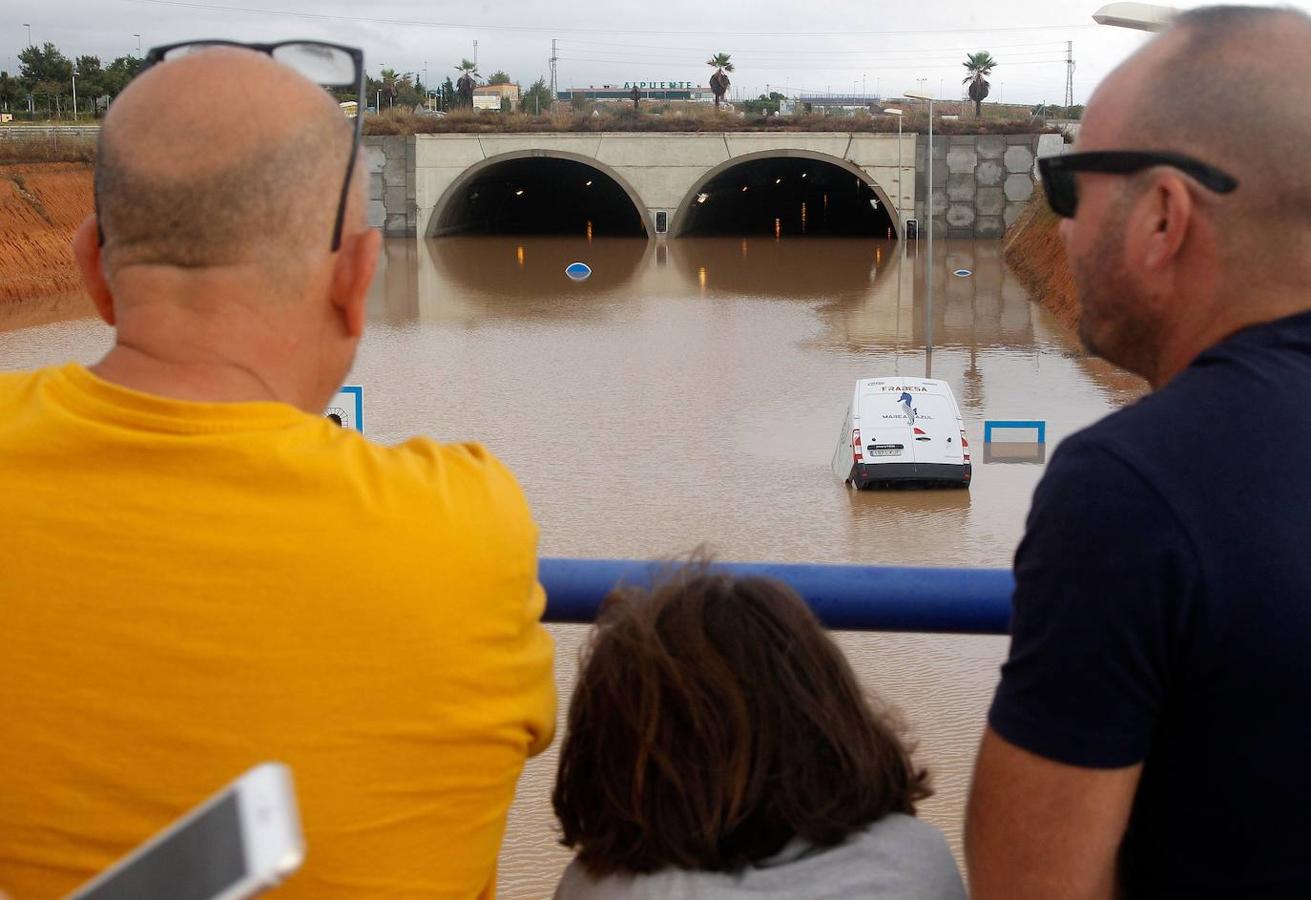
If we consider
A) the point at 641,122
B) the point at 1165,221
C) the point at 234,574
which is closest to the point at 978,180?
the point at 641,122

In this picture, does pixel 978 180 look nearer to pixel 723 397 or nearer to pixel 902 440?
pixel 723 397

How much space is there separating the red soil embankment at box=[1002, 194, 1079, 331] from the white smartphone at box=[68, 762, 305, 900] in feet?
104

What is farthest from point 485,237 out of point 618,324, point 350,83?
point 350,83

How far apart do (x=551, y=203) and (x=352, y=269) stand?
200ft

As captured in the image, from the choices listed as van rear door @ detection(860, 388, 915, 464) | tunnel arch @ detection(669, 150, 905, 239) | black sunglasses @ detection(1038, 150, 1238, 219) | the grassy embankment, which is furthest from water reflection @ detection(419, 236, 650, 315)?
black sunglasses @ detection(1038, 150, 1238, 219)

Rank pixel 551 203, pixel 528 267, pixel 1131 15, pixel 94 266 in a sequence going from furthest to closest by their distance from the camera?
1. pixel 551 203
2. pixel 528 267
3. pixel 1131 15
4. pixel 94 266

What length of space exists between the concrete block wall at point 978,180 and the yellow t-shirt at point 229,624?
48597 millimetres

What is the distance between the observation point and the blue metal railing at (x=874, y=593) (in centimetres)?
184

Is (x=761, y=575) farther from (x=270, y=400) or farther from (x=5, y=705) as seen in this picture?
(x=5, y=705)

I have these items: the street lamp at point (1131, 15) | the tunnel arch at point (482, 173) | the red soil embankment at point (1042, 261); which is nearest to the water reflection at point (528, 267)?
the tunnel arch at point (482, 173)

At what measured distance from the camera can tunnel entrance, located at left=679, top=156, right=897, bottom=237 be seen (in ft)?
186

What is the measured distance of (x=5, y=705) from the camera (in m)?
1.33

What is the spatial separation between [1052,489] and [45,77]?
68.9m

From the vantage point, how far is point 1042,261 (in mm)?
39344
